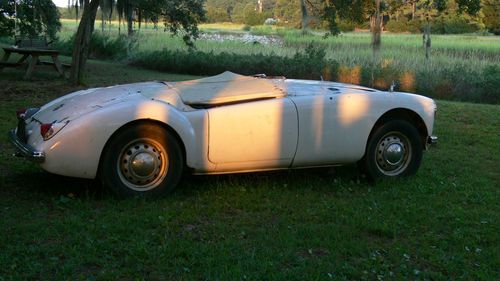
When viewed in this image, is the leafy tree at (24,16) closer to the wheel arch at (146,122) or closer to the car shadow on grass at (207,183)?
the car shadow on grass at (207,183)

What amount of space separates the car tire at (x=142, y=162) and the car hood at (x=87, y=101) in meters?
0.36

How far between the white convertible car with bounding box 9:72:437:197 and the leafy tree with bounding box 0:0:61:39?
17.1 metres

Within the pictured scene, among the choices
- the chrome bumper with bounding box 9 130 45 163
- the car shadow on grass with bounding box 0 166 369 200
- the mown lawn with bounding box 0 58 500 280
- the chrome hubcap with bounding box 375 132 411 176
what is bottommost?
the mown lawn with bounding box 0 58 500 280

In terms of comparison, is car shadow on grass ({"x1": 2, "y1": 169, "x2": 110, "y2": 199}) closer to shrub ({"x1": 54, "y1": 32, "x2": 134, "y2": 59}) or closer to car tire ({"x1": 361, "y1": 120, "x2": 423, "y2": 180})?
car tire ({"x1": 361, "y1": 120, "x2": 423, "y2": 180})

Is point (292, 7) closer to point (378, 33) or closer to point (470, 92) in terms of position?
point (378, 33)

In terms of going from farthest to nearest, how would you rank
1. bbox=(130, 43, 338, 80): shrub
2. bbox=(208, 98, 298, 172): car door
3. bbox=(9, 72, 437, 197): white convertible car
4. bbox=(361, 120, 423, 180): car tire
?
bbox=(130, 43, 338, 80): shrub < bbox=(361, 120, 423, 180): car tire < bbox=(208, 98, 298, 172): car door < bbox=(9, 72, 437, 197): white convertible car

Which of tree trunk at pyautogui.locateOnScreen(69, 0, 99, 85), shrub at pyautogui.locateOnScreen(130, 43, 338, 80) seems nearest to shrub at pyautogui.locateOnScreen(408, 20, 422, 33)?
shrub at pyautogui.locateOnScreen(130, 43, 338, 80)

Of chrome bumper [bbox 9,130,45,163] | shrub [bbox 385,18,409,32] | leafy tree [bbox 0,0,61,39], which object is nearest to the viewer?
chrome bumper [bbox 9,130,45,163]

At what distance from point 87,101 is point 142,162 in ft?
2.61

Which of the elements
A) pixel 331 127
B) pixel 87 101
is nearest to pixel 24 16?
pixel 87 101

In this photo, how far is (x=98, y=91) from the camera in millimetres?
5500

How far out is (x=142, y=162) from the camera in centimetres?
486

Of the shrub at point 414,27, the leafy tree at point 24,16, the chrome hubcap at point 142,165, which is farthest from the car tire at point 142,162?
the shrub at point 414,27

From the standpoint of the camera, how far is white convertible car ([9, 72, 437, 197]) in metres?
4.70
